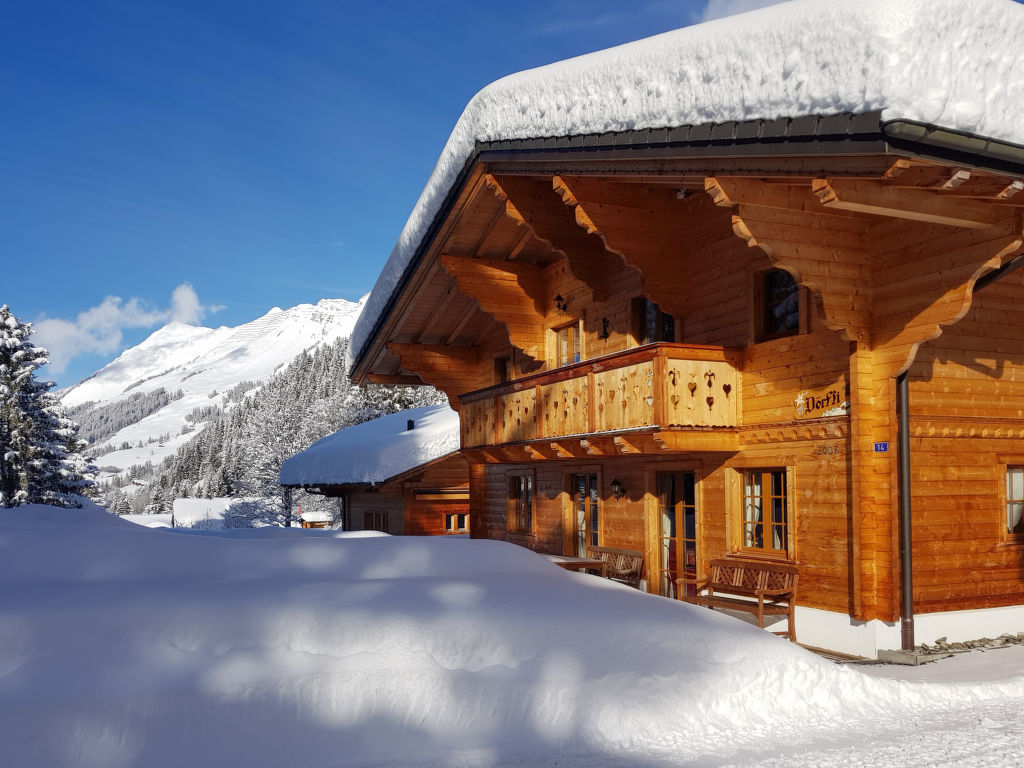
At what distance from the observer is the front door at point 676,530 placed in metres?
13.4

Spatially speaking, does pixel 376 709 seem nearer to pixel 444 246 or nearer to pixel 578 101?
pixel 578 101

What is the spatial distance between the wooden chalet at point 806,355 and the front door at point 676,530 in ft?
0.13

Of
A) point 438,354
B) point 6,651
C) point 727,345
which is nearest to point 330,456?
point 438,354

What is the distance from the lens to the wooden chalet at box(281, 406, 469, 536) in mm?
25328

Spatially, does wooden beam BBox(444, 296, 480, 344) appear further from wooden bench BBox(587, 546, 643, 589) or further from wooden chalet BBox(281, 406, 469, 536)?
wooden bench BBox(587, 546, 643, 589)

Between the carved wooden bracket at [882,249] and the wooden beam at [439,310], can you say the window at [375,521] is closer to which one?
the wooden beam at [439,310]

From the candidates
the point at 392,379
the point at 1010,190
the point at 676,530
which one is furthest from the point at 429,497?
the point at 1010,190

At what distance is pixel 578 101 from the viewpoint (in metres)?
11.0

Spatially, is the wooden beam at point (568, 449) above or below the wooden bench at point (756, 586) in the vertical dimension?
above

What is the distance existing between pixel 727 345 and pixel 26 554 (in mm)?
9033

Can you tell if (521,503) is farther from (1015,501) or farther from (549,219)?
(1015,501)

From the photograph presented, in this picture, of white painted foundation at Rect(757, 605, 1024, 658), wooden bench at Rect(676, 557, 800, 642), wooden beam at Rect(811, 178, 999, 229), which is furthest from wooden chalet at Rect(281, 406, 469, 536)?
wooden beam at Rect(811, 178, 999, 229)

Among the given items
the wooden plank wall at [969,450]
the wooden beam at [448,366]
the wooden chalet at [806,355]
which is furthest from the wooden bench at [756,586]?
the wooden beam at [448,366]

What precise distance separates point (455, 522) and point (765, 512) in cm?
1622
